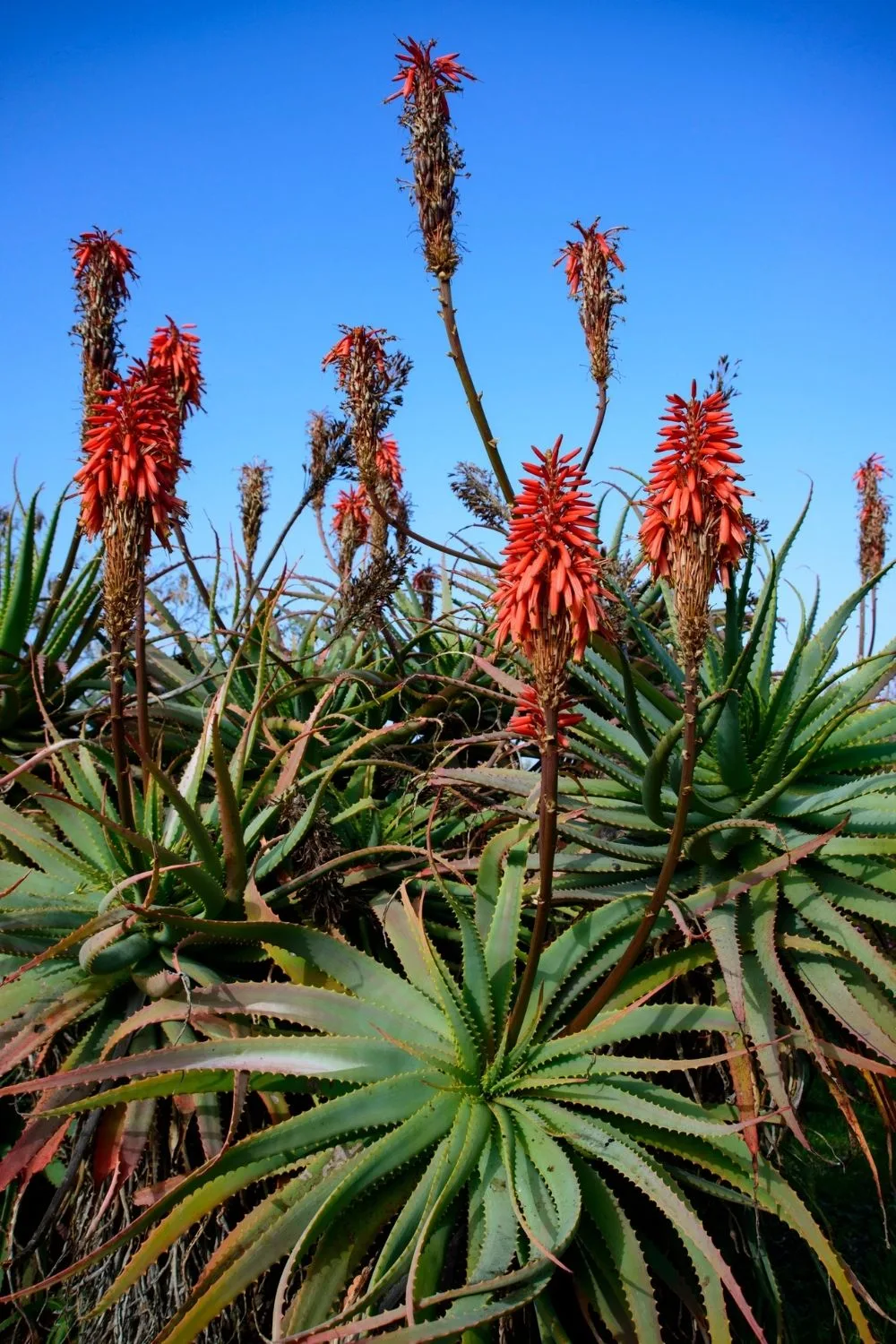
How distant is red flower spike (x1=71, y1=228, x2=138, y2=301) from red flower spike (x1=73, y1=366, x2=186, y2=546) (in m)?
0.38

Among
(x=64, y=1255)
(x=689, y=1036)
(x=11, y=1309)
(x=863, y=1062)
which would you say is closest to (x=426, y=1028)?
(x=689, y=1036)

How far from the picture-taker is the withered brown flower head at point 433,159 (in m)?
3.07

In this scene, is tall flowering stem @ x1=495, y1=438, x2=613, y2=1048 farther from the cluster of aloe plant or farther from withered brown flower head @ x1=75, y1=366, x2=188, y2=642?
withered brown flower head @ x1=75, y1=366, x2=188, y2=642

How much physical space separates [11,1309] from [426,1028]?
154 centimetres

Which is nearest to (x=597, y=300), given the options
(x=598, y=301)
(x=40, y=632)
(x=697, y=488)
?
(x=598, y=301)

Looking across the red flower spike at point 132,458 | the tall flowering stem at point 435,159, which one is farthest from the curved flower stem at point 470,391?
the red flower spike at point 132,458

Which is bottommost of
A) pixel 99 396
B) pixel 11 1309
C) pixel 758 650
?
pixel 11 1309

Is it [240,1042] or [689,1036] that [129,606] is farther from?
[689,1036]

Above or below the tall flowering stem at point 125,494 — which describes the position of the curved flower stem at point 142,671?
below

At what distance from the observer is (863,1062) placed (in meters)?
2.42

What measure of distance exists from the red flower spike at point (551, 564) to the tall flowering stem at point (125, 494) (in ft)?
3.16

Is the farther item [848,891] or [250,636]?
[250,636]

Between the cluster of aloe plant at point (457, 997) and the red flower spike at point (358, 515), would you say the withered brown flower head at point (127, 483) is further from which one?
the red flower spike at point (358, 515)

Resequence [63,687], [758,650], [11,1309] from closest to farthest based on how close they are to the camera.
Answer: [11,1309] < [758,650] < [63,687]
